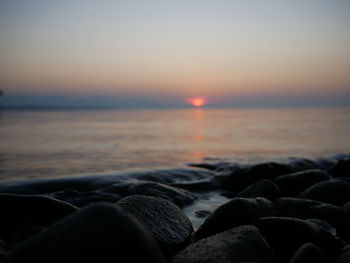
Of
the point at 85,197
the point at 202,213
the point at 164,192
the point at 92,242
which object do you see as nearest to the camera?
the point at 92,242

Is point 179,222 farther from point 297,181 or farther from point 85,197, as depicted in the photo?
point 297,181

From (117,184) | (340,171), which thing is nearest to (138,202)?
(117,184)

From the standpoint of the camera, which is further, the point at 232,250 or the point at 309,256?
the point at 232,250

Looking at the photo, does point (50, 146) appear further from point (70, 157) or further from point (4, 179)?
point (4, 179)

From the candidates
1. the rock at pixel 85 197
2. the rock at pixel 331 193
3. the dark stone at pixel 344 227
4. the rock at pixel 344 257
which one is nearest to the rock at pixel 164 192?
the rock at pixel 85 197

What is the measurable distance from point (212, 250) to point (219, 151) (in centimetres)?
1048

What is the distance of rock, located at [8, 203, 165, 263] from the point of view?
1.78 metres

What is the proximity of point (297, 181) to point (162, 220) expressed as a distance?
11.7 ft

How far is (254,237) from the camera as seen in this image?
8.71ft

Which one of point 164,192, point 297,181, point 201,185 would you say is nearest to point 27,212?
point 164,192

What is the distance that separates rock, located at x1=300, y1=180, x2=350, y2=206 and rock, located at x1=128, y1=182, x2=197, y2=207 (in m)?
1.87

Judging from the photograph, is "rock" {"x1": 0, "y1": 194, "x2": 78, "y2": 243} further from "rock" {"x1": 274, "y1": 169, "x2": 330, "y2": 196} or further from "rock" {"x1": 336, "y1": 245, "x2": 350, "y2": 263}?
"rock" {"x1": 274, "y1": 169, "x2": 330, "y2": 196}

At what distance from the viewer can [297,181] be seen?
5.84m

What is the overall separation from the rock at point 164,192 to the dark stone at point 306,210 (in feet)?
5.06
